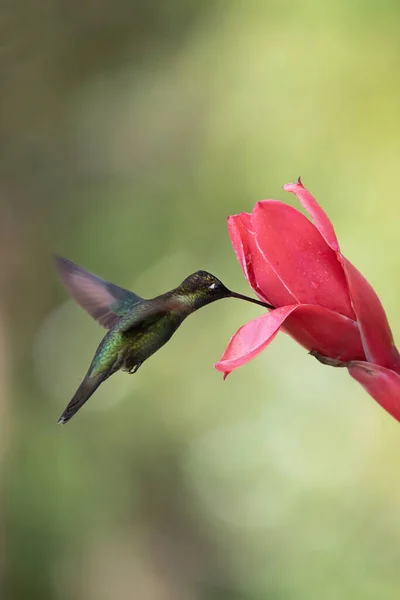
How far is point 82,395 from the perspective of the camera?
707 millimetres

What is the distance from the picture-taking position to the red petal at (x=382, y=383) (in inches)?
21.4

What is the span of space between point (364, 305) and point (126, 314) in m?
0.35

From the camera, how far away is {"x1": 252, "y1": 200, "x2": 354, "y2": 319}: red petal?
21.2 inches

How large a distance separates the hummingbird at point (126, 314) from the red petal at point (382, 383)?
9 cm

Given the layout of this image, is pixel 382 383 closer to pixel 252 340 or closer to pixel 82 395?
pixel 252 340

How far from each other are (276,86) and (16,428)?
153 centimetres

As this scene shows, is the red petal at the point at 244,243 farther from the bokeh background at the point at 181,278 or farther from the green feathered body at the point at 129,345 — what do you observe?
the bokeh background at the point at 181,278

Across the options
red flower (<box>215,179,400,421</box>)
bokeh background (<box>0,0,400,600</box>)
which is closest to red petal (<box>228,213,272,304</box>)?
red flower (<box>215,179,400,421</box>)

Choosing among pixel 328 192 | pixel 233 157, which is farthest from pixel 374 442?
pixel 233 157

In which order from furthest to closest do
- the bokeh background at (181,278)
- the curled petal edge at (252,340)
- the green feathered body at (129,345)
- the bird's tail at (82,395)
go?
the bokeh background at (181,278) → the green feathered body at (129,345) → the bird's tail at (82,395) → the curled petal edge at (252,340)

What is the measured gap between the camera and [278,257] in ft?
1.77

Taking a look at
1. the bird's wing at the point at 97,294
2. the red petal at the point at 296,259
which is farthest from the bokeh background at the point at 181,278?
the red petal at the point at 296,259

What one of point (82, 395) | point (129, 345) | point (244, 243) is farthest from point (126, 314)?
point (244, 243)

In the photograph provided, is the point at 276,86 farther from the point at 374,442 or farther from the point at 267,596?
the point at 267,596
